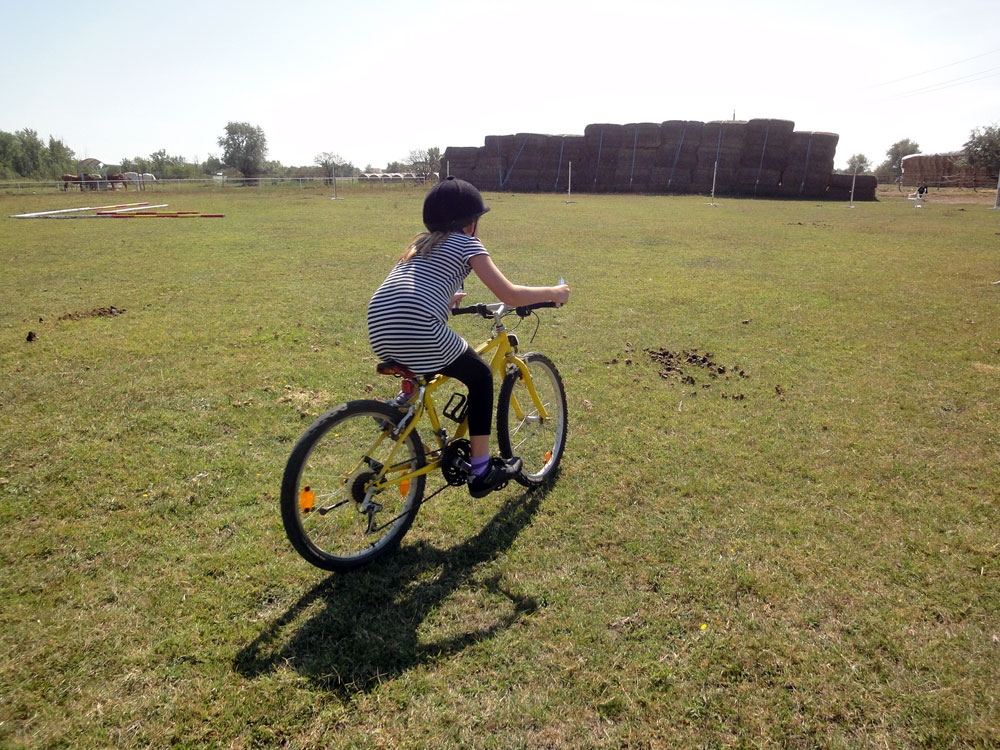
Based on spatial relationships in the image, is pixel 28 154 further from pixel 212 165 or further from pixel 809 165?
pixel 809 165

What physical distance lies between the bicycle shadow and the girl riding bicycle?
103 centimetres

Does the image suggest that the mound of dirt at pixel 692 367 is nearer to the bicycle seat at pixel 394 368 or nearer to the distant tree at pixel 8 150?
the bicycle seat at pixel 394 368

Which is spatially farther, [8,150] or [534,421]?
[8,150]

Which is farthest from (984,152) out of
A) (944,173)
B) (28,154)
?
(28,154)

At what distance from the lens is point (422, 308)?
316cm

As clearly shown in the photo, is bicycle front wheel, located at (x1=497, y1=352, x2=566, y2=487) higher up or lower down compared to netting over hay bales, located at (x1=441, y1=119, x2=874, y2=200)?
lower down

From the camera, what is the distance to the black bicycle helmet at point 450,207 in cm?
325

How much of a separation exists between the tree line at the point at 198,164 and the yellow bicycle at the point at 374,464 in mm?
64878

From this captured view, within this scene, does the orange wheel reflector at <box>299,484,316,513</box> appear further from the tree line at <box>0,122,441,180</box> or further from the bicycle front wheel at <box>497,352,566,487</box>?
the tree line at <box>0,122,441,180</box>

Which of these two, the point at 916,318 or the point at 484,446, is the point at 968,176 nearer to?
the point at 916,318

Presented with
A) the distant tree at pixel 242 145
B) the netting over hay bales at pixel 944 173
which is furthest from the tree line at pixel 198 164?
the netting over hay bales at pixel 944 173

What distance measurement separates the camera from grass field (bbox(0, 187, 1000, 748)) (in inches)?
99.9

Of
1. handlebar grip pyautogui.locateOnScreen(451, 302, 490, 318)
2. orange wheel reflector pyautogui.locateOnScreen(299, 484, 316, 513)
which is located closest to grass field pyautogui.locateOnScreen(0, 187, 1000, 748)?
orange wheel reflector pyautogui.locateOnScreen(299, 484, 316, 513)

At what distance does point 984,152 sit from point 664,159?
24986 millimetres
